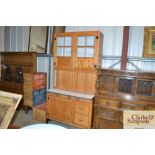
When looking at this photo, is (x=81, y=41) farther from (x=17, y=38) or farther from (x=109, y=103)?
(x=17, y=38)

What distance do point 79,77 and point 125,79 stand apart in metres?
0.82

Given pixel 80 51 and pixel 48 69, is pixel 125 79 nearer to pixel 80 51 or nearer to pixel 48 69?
pixel 80 51

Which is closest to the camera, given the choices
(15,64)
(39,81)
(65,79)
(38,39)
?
(65,79)

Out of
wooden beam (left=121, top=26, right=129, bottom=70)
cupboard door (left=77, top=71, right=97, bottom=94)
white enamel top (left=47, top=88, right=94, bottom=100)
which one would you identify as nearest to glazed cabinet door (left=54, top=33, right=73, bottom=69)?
cupboard door (left=77, top=71, right=97, bottom=94)

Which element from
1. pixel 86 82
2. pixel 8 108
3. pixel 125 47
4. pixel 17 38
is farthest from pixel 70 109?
pixel 17 38

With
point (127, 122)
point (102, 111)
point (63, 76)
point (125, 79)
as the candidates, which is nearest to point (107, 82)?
point (125, 79)

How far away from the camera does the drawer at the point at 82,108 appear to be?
2.44m

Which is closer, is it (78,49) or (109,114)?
(109,114)

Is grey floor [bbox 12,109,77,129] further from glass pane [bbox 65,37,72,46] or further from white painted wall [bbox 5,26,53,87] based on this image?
glass pane [bbox 65,37,72,46]

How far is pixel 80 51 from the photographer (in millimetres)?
2592

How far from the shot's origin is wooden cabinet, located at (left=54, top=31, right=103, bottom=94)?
2487 millimetres

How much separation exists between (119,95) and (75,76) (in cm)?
86

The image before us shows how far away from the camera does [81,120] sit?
251 cm

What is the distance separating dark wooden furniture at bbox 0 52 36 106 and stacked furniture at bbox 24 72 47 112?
24 centimetres
